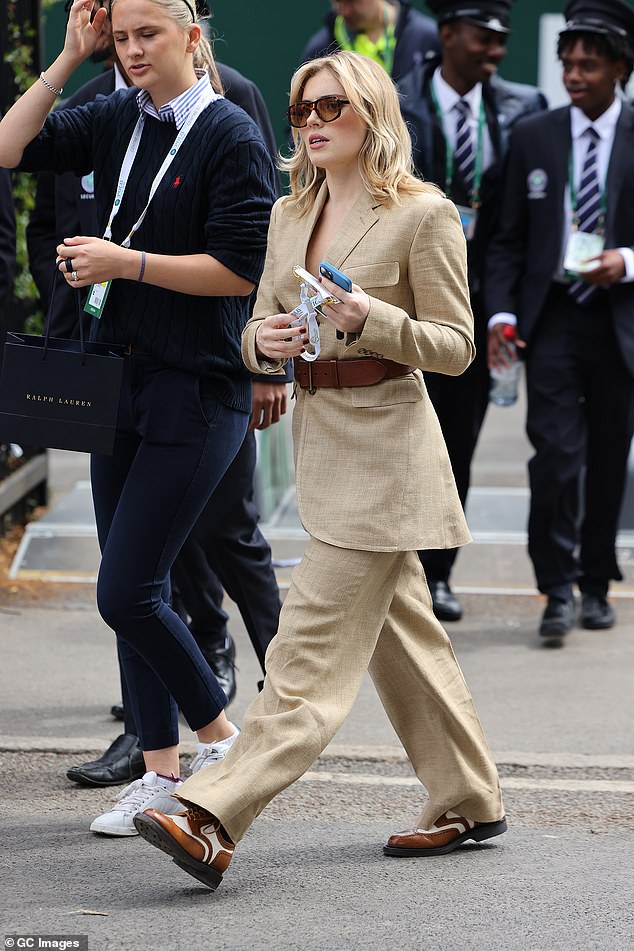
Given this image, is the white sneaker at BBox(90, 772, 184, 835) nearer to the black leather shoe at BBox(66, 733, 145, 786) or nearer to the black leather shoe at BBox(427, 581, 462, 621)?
the black leather shoe at BBox(66, 733, 145, 786)

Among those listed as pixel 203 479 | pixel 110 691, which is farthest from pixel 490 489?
pixel 203 479

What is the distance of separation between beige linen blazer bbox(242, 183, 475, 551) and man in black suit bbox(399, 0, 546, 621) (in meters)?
2.68

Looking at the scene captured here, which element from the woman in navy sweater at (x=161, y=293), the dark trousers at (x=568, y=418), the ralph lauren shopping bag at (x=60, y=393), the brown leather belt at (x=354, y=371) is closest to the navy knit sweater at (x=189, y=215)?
the woman in navy sweater at (x=161, y=293)

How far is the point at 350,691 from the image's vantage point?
11.6 feet

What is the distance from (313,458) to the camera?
359 cm

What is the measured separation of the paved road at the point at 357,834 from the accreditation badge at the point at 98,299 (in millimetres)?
1347

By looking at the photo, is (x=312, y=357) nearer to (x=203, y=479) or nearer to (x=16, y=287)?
(x=203, y=479)

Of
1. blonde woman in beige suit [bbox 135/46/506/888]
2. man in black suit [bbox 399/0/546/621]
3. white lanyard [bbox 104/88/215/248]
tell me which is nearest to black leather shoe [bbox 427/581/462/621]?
man in black suit [bbox 399/0/546/621]

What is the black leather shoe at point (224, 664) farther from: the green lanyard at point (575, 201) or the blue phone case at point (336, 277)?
the green lanyard at point (575, 201)

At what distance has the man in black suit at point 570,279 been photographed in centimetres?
613

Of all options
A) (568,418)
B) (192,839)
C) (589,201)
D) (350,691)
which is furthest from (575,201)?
(192,839)

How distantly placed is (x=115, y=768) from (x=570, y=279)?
9.47 ft

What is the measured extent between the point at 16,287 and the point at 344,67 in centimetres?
420

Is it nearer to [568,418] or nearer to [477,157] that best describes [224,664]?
[568,418]
